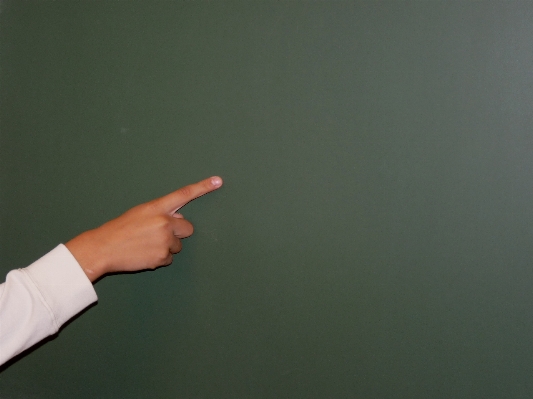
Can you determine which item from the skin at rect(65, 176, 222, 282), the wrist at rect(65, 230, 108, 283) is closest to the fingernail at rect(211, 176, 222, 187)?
the skin at rect(65, 176, 222, 282)

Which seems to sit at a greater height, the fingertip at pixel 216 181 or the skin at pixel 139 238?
the fingertip at pixel 216 181

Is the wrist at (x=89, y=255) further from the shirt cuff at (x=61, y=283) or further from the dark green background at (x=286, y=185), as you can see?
the dark green background at (x=286, y=185)

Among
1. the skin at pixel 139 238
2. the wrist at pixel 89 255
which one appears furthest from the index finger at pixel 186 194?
the wrist at pixel 89 255

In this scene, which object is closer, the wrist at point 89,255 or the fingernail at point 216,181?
the wrist at point 89,255

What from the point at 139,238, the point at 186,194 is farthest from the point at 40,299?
the point at 186,194

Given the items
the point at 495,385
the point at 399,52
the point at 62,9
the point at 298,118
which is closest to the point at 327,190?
the point at 298,118

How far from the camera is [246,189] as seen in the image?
87 cm

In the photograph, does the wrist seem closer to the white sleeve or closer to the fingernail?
the white sleeve

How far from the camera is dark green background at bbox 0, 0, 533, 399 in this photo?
0.75 meters

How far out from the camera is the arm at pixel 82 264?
0.70m

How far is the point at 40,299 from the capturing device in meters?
0.72

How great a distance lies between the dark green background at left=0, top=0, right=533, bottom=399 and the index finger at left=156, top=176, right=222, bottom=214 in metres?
0.03

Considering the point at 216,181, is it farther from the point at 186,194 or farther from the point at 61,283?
the point at 61,283

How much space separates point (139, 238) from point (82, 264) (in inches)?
4.2
